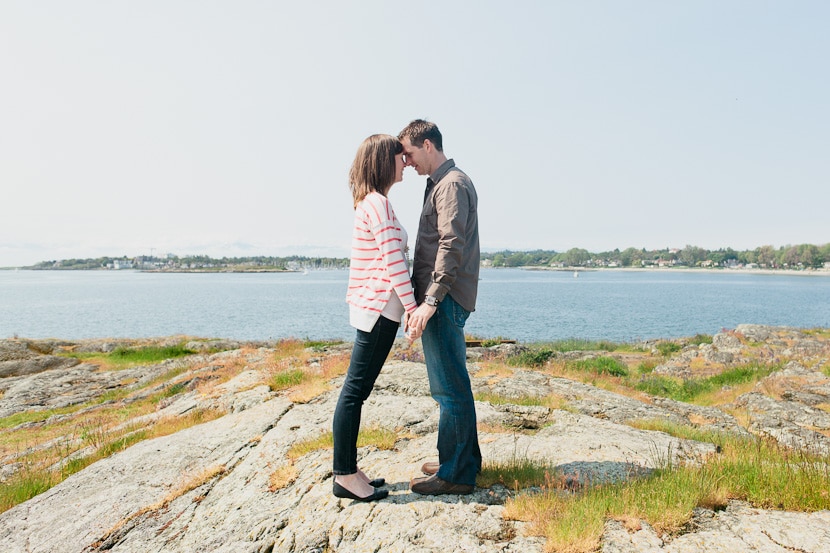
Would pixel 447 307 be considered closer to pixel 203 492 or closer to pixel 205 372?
pixel 203 492

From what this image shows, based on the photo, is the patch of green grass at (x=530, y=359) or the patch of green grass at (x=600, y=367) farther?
the patch of green grass at (x=600, y=367)

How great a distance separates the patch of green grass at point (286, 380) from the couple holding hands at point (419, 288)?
612 centimetres

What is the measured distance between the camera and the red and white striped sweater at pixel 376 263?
407 cm

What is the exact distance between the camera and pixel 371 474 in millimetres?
5266

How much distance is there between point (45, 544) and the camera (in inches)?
218

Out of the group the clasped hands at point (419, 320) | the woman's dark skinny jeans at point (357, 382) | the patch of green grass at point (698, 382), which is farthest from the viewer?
the patch of green grass at point (698, 382)

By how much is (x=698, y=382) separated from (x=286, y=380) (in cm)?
1510

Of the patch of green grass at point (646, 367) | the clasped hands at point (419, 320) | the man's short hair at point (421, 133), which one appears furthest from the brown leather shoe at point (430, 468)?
the patch of green grass at point (646, 367)

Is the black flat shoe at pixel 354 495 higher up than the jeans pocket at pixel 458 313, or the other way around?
the jeans pocket at pixel 458 313

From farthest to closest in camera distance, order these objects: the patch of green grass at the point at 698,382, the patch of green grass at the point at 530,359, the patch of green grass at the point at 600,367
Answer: the patch of green grass at the point at 600,367, the patch of green grass at the point at 698,382, the patch of green grass at the point at 530,359

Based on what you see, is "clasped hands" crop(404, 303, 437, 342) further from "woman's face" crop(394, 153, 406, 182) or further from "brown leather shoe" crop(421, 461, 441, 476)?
"brown leather shoe" crop(421, 461, 441, 476)

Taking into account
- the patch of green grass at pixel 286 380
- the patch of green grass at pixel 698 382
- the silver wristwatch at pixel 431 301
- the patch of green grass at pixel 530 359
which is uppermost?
the silver wristwatch at pixel 431 301

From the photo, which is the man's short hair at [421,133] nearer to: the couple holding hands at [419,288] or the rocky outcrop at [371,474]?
the couple holding hands at [419,288]

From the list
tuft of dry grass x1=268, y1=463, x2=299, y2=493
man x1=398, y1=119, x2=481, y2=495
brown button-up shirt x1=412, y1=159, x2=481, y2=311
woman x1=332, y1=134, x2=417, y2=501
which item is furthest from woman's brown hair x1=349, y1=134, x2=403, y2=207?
tuft of dry grass x1=268, y1=463, x2=299, y2=493
